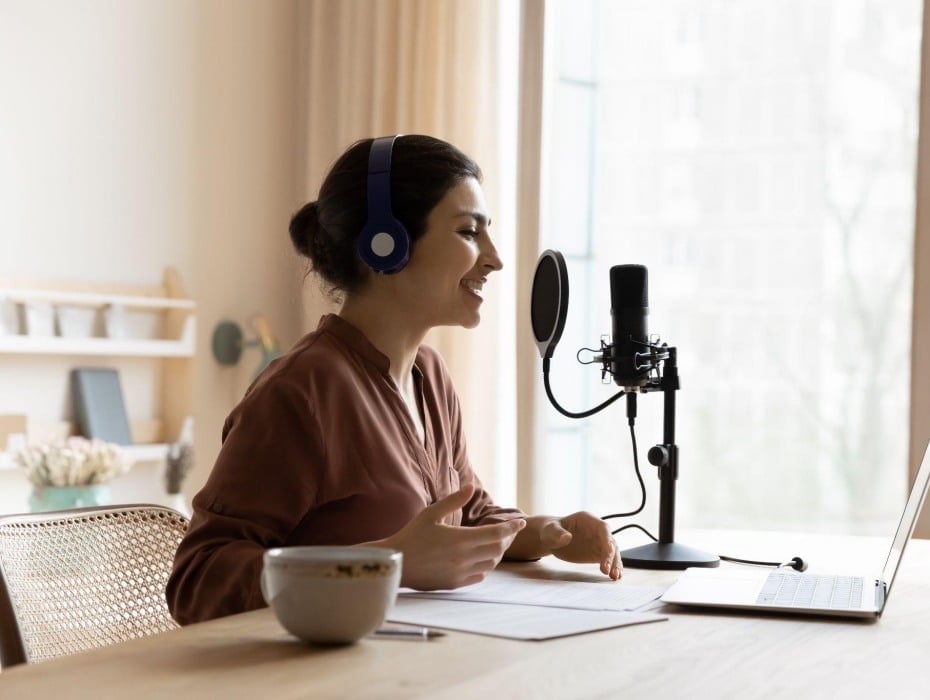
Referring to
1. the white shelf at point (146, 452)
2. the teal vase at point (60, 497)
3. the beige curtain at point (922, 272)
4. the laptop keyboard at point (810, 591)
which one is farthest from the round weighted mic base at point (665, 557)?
the white shelf at point (146, 452)

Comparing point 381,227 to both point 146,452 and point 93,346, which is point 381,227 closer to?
point 93,346

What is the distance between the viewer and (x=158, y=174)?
325cm

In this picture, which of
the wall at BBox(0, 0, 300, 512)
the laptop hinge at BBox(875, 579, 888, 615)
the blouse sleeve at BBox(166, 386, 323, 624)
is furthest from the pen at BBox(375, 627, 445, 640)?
the wall at BBox(0, 0, 300, 512)

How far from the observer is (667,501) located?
170cm

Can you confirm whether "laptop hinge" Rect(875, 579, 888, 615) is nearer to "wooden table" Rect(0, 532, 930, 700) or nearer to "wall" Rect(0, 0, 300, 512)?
"wooden table" Rect(0, 532, 930, 700)

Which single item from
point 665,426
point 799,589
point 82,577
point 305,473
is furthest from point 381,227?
point 799,589

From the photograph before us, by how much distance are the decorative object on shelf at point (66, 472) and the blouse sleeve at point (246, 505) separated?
1.36m

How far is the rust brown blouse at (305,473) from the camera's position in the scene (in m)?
1.33

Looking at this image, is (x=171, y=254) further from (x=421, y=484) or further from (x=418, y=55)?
(x=421, y=484)

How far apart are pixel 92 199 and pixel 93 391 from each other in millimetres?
500

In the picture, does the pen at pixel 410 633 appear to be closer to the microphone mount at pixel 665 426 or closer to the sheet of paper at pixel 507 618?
the sheet of paper at pixel 507 618

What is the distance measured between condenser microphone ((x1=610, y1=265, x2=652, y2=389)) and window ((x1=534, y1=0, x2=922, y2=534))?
4.96ft

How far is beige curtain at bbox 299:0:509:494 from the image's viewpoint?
321cm

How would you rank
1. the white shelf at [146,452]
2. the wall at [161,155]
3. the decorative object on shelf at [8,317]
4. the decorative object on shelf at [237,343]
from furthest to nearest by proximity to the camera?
the decorative object on shelf at [237,343] < the white shelf at [146,452] < the wall at [161,155] < the decorative object on shelf at [8,317]
